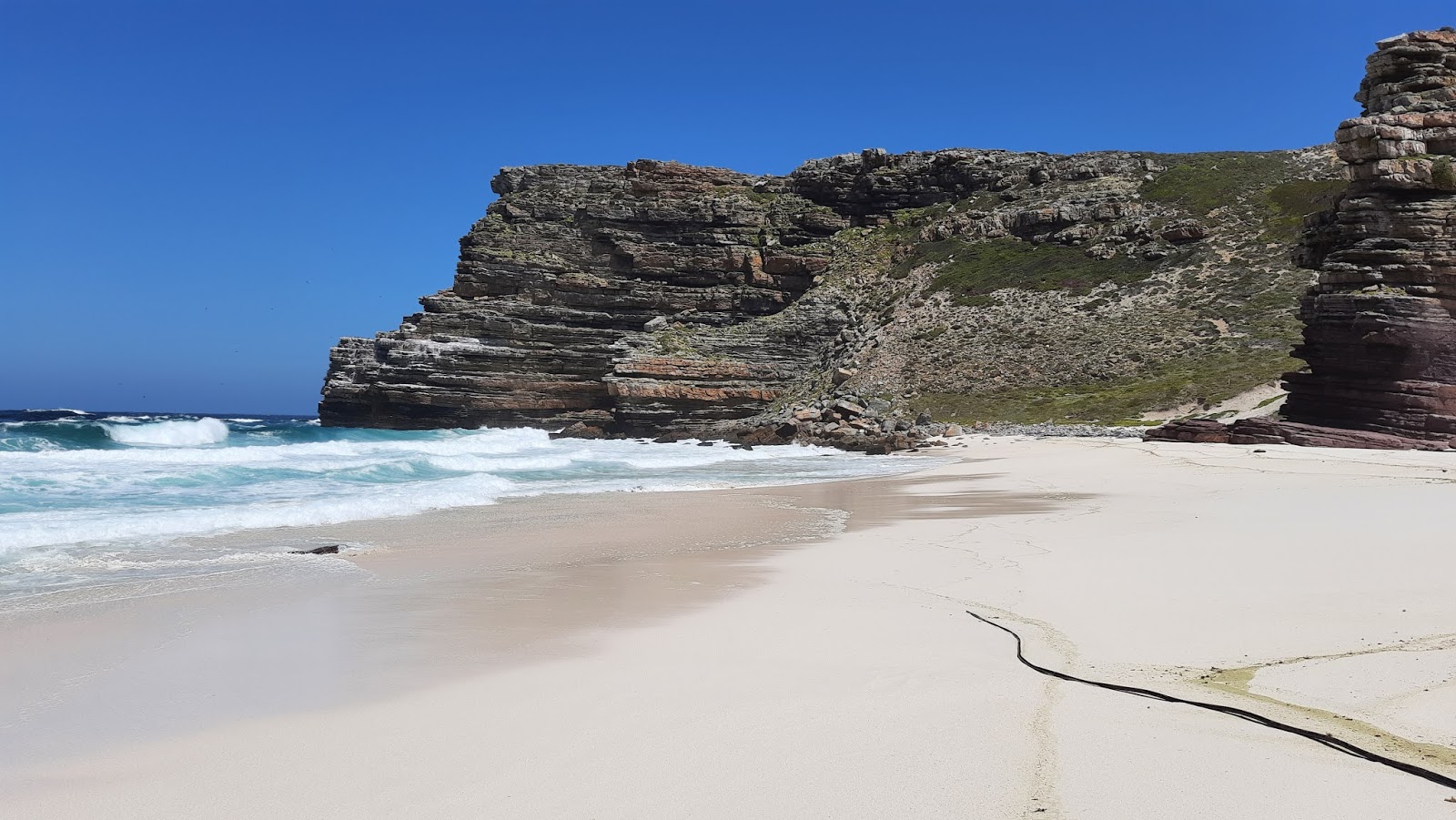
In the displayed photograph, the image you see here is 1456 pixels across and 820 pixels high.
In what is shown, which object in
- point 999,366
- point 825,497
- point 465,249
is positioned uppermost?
point 465,249

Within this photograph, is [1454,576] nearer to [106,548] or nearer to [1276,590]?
[1276,590]

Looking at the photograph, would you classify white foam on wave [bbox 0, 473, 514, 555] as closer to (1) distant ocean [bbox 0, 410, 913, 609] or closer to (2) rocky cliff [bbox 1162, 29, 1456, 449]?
(1) distant ocean [bbox 0, 410, 913, 609]

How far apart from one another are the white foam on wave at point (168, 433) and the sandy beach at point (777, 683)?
4014 centimetres

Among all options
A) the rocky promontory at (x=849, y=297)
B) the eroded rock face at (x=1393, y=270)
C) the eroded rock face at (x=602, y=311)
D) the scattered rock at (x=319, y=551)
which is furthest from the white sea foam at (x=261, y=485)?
the eroded rock face at (x=602, y=311)

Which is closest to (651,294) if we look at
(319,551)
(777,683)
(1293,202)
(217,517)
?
(1293,202)

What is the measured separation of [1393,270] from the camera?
20734mm

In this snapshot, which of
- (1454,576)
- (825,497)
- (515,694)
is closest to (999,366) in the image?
(825,497)

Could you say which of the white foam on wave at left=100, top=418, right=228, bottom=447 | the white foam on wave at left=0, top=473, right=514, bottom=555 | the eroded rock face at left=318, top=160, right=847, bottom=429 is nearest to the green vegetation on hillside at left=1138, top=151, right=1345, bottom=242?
the eroded rock face at left=318, top=160, right=847, bottom=429

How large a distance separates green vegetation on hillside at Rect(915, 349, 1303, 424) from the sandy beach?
85.0ft

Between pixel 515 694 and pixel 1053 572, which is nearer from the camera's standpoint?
pixel 515 694

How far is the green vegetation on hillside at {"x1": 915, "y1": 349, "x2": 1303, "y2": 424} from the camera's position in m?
32.8

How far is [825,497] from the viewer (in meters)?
15.5

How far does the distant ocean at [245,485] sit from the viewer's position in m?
9.09

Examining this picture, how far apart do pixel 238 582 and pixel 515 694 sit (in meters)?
4.77
